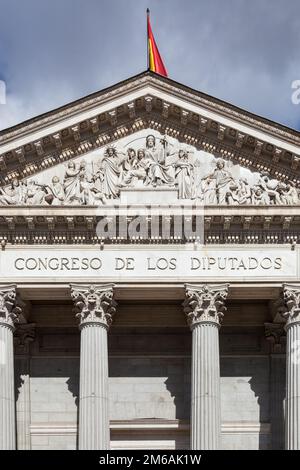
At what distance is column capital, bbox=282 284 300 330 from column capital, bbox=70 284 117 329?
5.71 metres

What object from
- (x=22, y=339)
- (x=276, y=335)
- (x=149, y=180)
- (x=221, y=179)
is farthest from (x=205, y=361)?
(x=22, y=339)

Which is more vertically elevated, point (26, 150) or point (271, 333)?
point (26, 150)

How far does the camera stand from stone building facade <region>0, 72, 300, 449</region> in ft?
161

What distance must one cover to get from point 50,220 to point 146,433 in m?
8.13

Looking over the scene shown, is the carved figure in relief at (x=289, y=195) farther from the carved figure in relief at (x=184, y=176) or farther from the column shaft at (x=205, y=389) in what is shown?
the column shaft at (x=205, y=389)

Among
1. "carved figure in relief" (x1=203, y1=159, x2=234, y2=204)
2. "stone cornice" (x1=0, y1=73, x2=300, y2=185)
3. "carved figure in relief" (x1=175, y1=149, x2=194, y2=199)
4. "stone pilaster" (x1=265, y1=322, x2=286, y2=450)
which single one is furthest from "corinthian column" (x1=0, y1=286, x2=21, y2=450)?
"stone pilaster" (x1=265, y1=322, x2=286, y2=450)

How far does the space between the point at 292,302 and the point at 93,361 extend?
6761mm

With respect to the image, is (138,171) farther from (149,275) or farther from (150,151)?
(149,275)

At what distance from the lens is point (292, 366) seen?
48375mm

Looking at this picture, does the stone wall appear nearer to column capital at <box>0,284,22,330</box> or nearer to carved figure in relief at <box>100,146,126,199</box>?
column capital at <box>0,284,22,330</box>

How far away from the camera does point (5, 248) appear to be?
4969 cm

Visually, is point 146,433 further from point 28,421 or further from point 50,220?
point 50,220
